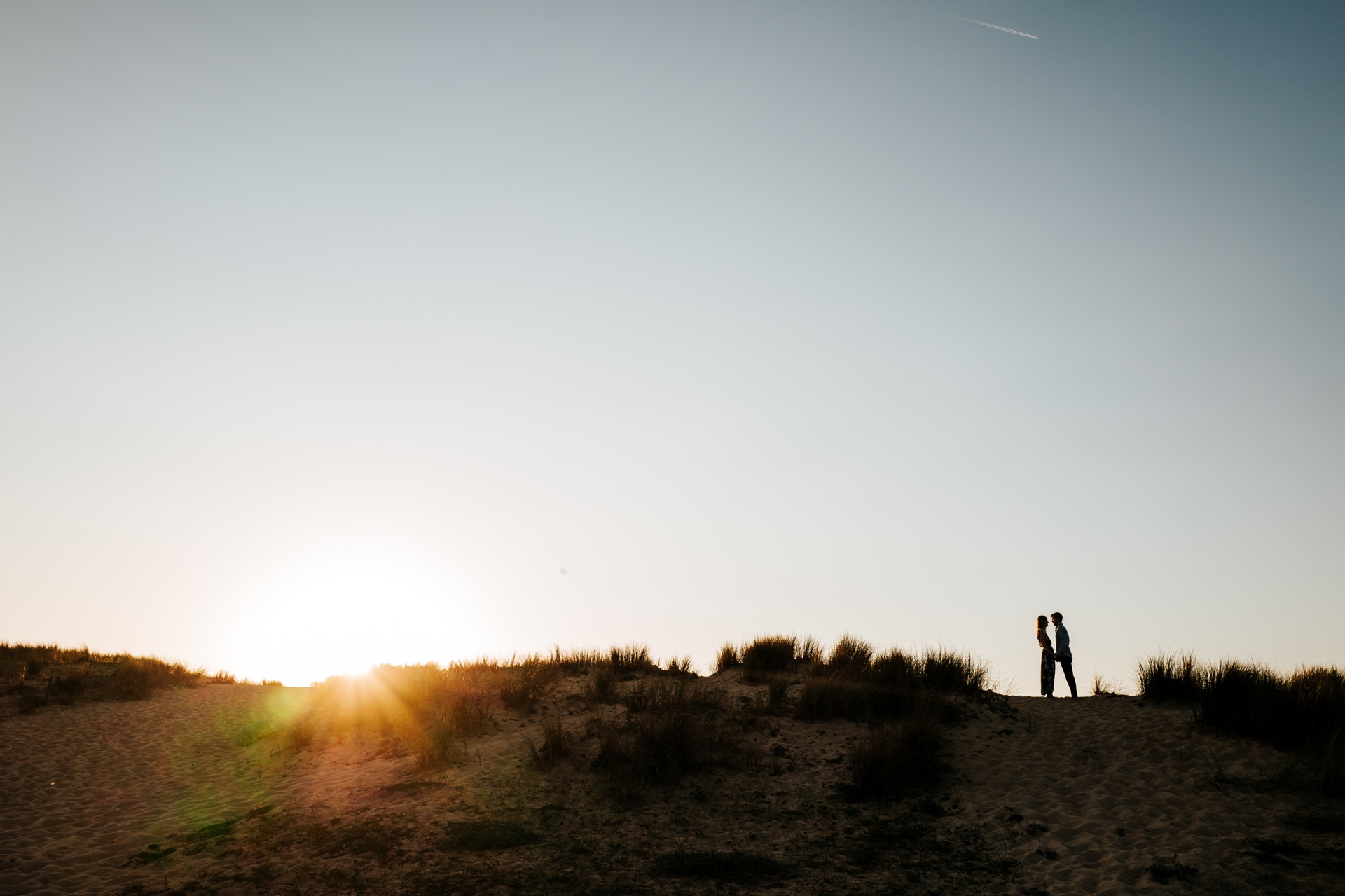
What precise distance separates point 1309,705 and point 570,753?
11899mm

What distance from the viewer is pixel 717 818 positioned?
10.3 m

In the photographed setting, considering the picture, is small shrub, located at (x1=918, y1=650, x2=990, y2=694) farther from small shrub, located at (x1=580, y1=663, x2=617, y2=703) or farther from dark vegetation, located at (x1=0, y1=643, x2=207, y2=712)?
dark vegetation, located at (x1=0, y1=643, x2=207, y2=712)

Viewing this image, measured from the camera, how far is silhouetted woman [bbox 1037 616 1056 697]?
16.4m

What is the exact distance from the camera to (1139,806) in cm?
955

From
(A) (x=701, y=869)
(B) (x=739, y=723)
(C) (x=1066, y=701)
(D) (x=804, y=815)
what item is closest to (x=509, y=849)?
(A) (x=701, y=869)

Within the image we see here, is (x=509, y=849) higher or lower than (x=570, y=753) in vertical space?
lower

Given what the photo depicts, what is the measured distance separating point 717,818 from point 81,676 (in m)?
19.5

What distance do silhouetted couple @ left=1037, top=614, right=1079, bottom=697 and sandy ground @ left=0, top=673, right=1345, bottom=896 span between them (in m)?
1.62

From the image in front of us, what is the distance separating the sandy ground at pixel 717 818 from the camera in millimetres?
8180

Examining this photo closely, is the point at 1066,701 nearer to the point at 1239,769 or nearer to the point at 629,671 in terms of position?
the point at 1239,769

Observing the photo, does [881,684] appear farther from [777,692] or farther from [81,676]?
[81,676]

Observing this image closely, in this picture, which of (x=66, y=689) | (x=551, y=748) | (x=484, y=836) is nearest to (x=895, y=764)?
(x=551, y=748)

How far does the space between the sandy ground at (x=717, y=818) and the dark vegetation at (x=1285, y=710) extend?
1.39 ft

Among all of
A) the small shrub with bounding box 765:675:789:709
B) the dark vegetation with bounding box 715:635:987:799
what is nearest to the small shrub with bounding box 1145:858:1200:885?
the dark vegetation with bounding box 715:635:987:799
